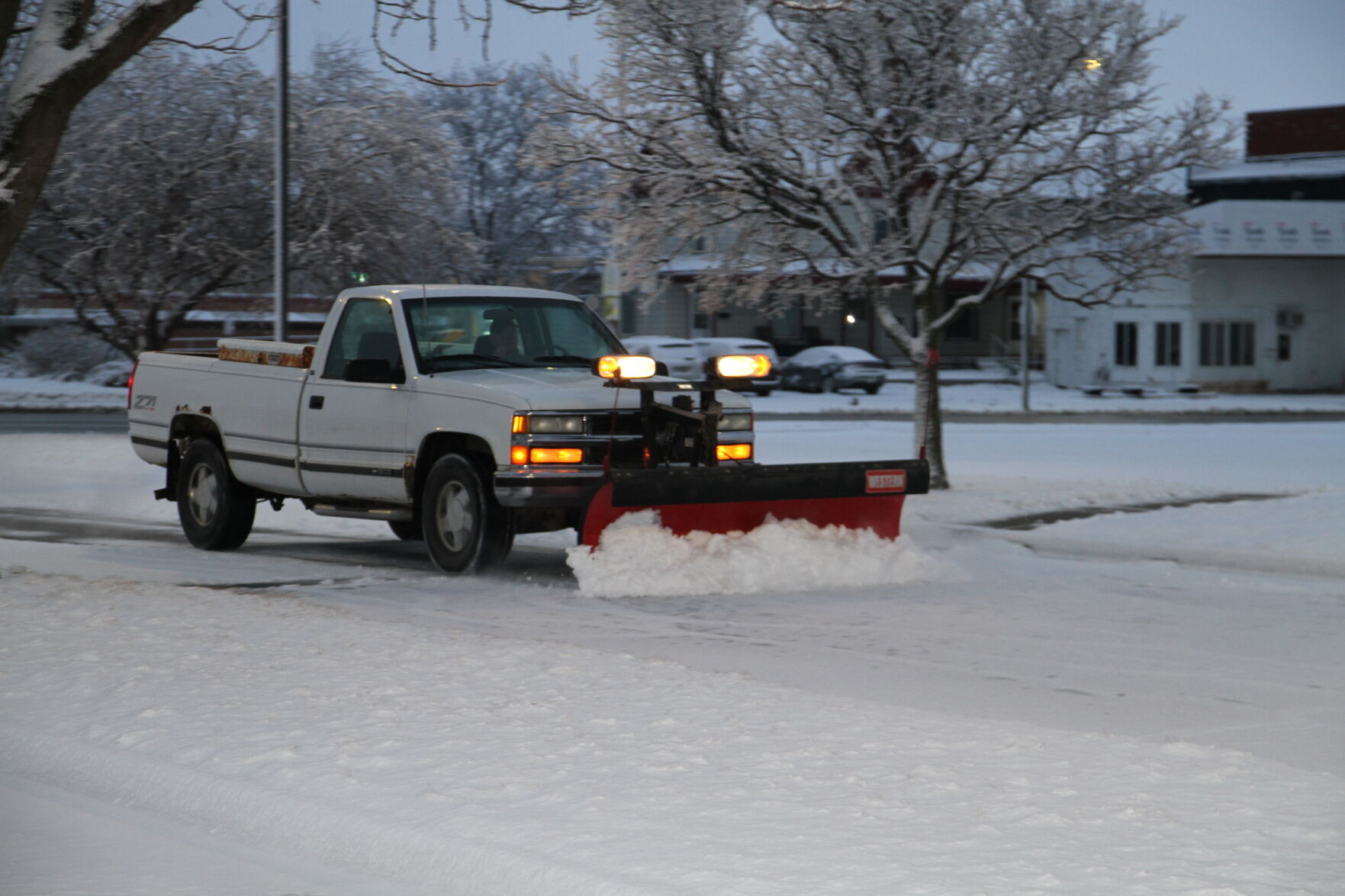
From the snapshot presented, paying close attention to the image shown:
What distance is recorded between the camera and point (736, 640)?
8.43m

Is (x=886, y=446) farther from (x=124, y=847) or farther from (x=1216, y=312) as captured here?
(x=1216, y=312)

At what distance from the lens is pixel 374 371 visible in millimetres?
10977

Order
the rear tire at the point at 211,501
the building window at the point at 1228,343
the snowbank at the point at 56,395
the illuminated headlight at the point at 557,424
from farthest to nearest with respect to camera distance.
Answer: the building window at the point at 1228,343, the snowbank at the point at 56,395, the rear tire at the point at 211,501, the illuminated headlight at the point at 557,424

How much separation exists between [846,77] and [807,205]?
1350 mm

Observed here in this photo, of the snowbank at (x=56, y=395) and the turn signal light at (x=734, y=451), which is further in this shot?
the snowbank at (x=56, y=395)

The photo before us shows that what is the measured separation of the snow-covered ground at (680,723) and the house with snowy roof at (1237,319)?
35.8 metres

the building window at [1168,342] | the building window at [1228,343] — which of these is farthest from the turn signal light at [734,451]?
the building window at [1228,343]

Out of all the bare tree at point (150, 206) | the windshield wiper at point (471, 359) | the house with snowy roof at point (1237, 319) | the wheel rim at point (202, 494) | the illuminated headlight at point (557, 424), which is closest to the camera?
the illuminated headlight at point (557, 424)

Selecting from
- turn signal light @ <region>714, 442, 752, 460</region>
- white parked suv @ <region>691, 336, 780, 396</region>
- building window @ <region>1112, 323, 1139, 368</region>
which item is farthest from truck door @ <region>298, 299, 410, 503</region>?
building window @ <region>1112, 323, 1139, 368</region>

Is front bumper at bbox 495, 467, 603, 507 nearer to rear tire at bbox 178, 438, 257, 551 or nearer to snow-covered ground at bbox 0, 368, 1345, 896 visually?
snow-covered ground at bbox 0, 368, 1345, 896

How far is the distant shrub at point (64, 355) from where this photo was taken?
151 ft

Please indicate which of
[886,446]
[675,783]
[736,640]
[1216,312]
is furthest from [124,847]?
[1216,312]

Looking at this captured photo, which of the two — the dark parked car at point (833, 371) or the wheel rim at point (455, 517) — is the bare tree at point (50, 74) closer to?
the wheel rim at point (455, 517)

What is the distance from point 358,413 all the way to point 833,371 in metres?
35.8
